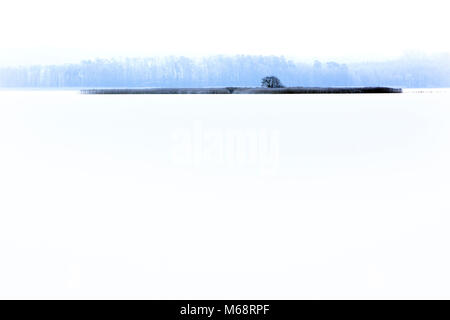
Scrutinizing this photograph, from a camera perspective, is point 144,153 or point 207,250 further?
point 144,153

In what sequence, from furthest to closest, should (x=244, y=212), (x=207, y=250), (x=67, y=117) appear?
(x=67, y=117) < (x=244, y=212) < (x=207, y=250)

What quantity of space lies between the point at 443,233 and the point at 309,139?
4.28 meters

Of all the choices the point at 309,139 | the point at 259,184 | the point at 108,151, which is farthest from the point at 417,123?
the point at 259,184

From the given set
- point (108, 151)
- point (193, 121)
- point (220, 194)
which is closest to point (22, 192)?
point (220, 194)

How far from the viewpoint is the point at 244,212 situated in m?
3.67

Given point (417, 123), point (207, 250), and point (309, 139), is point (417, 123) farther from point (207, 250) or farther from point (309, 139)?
point (207, 250)

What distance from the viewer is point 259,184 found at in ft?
14.6

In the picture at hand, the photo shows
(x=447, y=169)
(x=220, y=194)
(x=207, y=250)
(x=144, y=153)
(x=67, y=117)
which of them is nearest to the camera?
(x=207, y=250)

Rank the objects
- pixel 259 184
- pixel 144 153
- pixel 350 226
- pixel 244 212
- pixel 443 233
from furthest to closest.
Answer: pixel 144 153 → pixel 259 184 → pixel 244 212 → pixel 350 226 → pixel 443 233

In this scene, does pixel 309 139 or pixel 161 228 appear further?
pixel 309 139

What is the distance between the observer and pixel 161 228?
3279 mm

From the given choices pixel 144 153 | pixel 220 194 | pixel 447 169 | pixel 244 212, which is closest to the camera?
pixel 244 212

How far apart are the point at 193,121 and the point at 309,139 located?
9.82ft

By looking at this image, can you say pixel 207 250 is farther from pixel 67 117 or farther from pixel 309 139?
pixel 67 117
